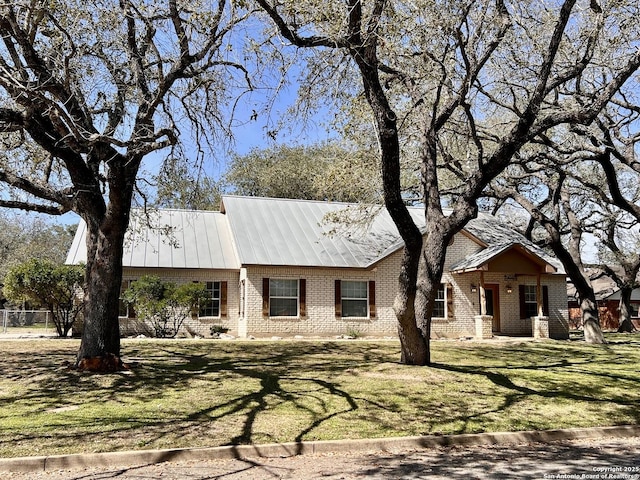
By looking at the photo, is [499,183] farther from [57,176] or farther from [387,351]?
[57,176]

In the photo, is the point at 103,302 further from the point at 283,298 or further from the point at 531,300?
the point at 531,300

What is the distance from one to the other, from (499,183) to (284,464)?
56.2 feet

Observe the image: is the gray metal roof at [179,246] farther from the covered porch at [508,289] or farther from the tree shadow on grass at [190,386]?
the covered porch at [508,289]

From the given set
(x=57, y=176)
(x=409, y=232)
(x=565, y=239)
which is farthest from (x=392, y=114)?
(x=565, y=239)

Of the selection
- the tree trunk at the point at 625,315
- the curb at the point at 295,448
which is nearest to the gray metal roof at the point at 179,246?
the curb at the point at 295,448

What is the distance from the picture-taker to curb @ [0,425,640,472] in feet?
20.1

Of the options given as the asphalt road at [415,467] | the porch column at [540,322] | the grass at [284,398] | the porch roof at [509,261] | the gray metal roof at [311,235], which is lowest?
the asphalt road at [415,467]

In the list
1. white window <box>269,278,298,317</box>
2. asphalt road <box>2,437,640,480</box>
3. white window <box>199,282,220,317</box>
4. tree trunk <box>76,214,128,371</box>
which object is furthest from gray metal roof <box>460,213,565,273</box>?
asphalt road <box>2,437,640,480</box>

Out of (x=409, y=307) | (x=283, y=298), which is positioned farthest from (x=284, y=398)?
(x=283, y=298)

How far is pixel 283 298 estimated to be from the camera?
20.8 meters

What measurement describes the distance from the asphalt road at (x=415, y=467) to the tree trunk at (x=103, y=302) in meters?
4.95

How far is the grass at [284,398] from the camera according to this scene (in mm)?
7266

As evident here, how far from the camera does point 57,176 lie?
14078 millimetres

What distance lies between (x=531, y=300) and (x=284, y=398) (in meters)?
17.6
